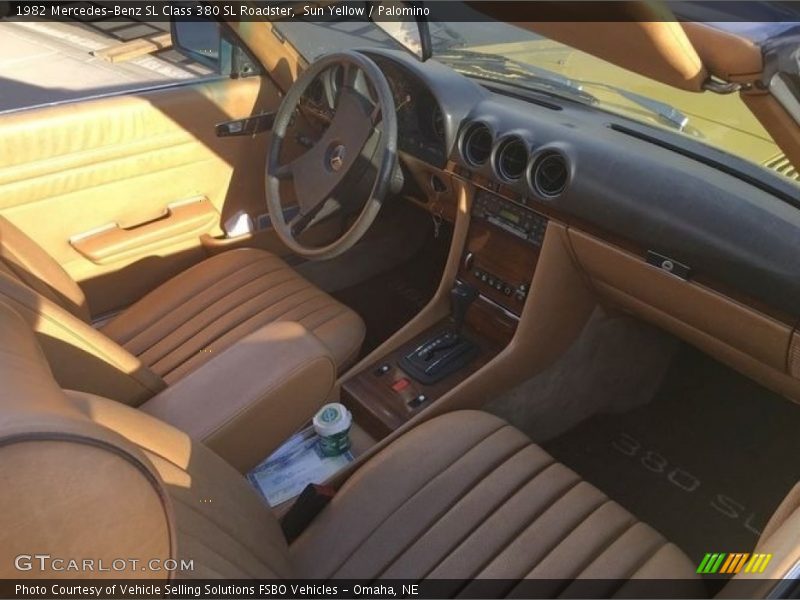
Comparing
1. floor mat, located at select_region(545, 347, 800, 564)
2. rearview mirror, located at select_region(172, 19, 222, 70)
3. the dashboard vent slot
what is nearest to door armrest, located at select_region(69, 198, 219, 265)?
rearview mirror, located at select_region(172, 19, 222, 70)

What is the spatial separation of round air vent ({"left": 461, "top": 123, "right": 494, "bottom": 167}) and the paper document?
0.85 meters

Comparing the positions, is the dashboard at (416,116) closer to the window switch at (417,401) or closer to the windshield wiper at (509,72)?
the windshield wiper at (509,72)

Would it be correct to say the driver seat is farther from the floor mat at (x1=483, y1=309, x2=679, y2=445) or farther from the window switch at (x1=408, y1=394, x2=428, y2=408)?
the floor mat at (x1=483, y1=309, x2=679, y2=445)

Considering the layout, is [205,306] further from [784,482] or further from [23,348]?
[784,482]

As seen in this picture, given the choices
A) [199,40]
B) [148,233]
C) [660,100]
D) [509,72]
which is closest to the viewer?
[660,100]

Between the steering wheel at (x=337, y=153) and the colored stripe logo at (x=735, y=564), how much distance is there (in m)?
1.12

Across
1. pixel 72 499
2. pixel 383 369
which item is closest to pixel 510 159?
pixel 383 369

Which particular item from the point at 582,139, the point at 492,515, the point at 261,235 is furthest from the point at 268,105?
the point at 492,515

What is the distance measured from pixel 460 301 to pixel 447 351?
0.49 feet

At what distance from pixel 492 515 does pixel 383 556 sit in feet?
0.73

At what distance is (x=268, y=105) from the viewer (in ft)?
8.39

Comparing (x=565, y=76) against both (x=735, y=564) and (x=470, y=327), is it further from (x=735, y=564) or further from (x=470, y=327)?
(x=735, y=564)

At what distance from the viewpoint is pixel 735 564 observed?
3.90 feet

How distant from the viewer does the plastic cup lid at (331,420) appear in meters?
1.74
